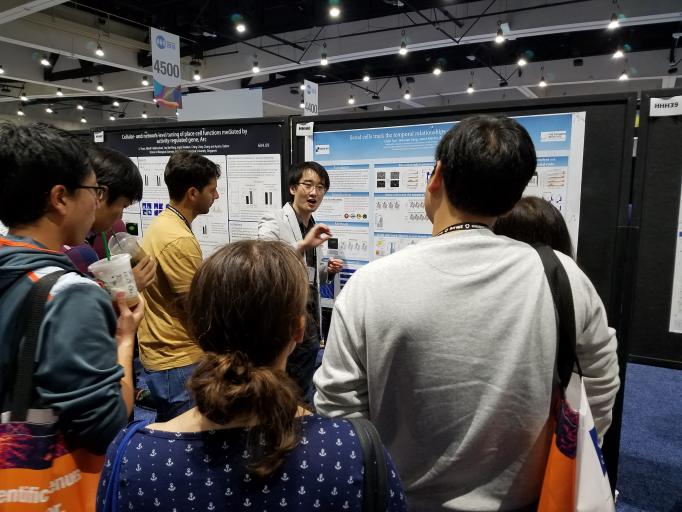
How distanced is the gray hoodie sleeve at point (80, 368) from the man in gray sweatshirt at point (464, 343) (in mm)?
453

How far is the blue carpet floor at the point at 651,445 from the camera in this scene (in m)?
2.40

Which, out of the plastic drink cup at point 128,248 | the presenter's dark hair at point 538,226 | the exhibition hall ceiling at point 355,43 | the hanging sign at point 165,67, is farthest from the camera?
the exhibition hall ceiling at point 355,43

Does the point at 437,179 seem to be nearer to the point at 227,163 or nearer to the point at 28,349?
the point at 28,349

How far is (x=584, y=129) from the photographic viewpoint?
1887 mm

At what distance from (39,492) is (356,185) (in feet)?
6.23

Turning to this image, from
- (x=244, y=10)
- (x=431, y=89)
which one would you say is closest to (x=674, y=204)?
(x=244, y=10)

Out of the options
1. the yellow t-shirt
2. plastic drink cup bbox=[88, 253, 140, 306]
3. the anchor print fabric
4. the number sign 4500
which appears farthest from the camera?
the number sign 4500

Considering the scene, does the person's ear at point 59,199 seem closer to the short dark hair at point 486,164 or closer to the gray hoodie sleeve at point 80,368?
the gray hoodie sleeve at point 80,368

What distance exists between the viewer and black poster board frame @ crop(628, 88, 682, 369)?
1.79 metres

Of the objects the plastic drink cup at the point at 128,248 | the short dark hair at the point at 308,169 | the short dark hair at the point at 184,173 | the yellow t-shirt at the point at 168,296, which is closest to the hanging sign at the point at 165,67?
the short dark hair at the point at 308,169

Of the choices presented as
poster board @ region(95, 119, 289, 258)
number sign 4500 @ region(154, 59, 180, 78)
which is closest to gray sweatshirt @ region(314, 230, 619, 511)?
poster board @ region(95, 119, 289, 258)

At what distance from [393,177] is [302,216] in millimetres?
575

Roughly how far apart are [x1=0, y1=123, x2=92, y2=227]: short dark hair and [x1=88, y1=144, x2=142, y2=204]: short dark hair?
604mm

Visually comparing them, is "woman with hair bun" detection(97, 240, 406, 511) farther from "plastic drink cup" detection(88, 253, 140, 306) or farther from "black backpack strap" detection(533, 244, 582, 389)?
"plastic drink cup" detection(88, 253, 140, 306)
